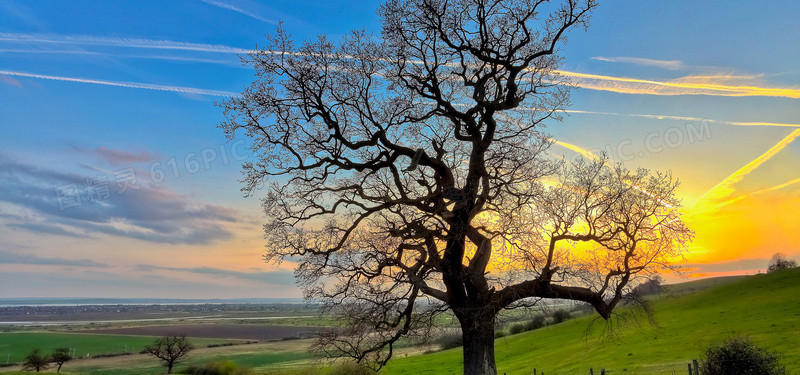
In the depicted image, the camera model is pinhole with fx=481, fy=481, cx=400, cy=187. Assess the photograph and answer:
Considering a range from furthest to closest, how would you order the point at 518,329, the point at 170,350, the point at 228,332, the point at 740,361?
the point at 228,332
the point at 518,329
the point at 170,350
the point at 740,361

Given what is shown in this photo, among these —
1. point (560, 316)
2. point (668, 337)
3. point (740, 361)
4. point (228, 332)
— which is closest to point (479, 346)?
point (740, 361)

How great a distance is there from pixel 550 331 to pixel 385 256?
51.2 meters

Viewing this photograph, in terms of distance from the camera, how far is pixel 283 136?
51.6 feet

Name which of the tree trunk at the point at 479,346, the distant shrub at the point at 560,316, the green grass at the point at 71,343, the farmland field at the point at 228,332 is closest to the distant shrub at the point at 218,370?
the distant shrub at the point at 560,316

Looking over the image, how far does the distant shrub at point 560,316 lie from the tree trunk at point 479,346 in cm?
5783

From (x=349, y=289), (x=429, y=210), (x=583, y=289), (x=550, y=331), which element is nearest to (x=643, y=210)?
(x=583, y=289)

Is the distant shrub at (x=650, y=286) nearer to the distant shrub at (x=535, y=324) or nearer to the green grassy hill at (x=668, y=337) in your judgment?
the green grassy hill at (x=668, y=337)

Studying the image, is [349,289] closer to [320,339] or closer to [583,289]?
[320,339]

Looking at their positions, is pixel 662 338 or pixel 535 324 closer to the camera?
pixel 662 338

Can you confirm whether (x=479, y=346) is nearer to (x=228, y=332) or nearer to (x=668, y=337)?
(x=668, y=337)

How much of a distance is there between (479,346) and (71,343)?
146 meters

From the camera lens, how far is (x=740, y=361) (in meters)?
18.0

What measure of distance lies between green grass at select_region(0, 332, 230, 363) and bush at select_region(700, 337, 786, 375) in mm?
113627

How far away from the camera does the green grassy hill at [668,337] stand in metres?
32.5
